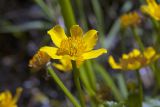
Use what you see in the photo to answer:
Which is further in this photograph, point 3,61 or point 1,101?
point 3,61

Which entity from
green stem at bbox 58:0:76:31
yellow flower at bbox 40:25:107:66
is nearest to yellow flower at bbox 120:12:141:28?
green stem at bbox 58:0:76:31

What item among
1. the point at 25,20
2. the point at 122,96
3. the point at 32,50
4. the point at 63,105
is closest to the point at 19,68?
the point at 32,50

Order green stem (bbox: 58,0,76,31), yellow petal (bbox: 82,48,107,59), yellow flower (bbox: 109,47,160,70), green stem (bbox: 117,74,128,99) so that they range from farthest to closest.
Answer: green stem (bbox: 117,74,128,99) → green stem (bbox: 58,0,76,31) → yellow flower (bbox: 109,47,160,70) → yellow petal (bbox: 82,48,107,59)

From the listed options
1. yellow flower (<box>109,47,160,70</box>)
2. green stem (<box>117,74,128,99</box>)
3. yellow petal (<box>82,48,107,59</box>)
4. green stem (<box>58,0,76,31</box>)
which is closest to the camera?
yellow petal (<box>82,48,107,59</box>)

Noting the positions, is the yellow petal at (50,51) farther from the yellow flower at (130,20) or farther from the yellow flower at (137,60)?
the yellow flower at (130,20)

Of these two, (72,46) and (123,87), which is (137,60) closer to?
(72,46)

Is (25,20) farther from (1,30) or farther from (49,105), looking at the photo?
(49,105)

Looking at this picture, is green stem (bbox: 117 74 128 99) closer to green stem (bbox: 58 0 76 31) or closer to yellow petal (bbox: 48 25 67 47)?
green stem (bbox: 58 0 76 31)

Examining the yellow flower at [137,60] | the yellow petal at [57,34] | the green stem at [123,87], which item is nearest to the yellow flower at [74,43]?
the yellow petal at [57,34]
